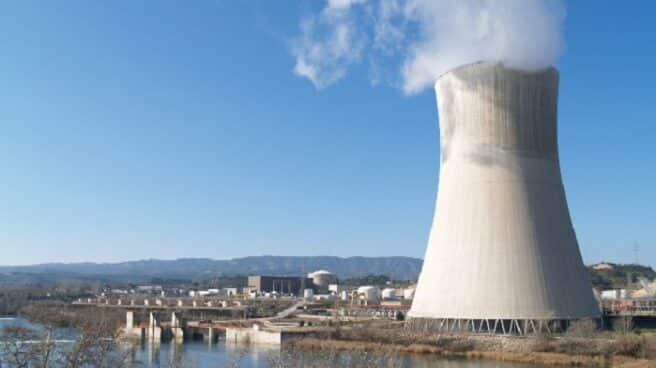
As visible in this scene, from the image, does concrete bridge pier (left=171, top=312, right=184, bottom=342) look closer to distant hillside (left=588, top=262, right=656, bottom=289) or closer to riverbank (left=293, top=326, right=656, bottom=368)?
riverbank (left=293, top=326, right=656, bottom=368)

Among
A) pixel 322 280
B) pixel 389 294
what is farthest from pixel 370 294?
pixel 322 280

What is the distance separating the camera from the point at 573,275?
2073cm

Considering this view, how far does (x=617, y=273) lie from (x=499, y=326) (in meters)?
59.8

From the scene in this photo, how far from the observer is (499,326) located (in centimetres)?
2128

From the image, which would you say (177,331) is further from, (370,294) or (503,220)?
(370,294)

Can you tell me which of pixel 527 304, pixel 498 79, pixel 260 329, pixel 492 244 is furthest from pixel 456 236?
pixel 260 329

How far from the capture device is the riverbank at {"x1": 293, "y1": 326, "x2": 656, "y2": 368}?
18.9 metres

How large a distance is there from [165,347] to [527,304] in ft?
47.1

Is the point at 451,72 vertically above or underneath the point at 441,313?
above

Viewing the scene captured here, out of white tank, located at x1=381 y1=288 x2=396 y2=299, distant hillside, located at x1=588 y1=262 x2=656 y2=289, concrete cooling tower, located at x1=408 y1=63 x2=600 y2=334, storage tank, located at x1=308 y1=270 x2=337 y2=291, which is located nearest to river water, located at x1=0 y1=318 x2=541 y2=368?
concrete cooling tower, located at x1=408 y1=63 x2=600 y2=334

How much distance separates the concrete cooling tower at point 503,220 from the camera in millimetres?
20078

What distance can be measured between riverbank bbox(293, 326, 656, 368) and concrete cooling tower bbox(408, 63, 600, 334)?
2.05 ft

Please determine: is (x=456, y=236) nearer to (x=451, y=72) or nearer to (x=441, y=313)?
(x=441, y=313)

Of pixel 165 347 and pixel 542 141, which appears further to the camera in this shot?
pixel 165 347
